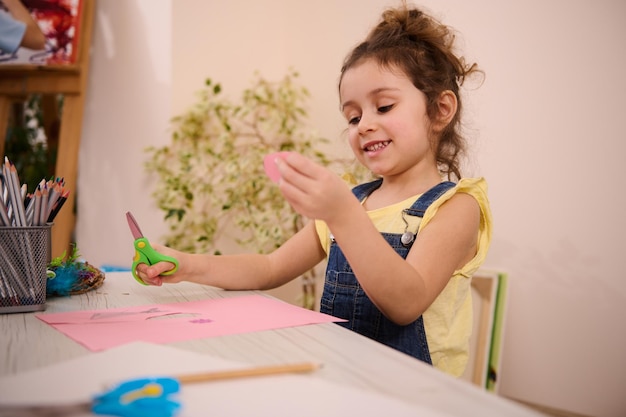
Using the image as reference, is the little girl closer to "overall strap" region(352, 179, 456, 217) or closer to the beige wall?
"overall strap" region(352, 179, 456, 217)

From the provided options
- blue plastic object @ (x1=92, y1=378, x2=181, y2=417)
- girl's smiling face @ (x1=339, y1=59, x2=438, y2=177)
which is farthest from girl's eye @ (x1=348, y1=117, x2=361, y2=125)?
blue plastic object @ (x1=92, y1=378, x2=181, y2=417)

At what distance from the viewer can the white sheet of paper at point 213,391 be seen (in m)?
0.36

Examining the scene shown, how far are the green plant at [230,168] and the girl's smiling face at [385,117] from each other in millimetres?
865

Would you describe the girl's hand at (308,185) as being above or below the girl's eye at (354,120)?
below

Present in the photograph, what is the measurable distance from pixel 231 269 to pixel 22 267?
31 cm

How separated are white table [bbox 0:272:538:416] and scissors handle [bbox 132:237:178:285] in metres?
0.15

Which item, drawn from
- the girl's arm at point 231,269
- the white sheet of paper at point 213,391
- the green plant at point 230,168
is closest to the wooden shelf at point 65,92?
the green plant at point 230,168

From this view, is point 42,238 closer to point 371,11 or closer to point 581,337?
point 581,337

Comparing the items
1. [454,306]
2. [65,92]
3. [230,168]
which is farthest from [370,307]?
[65,92]

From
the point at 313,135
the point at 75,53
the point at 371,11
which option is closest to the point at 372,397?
the point at 313,135

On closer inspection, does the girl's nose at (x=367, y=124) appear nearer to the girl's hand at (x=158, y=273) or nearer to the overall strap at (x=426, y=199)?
the overall strap at (x=426, y=199)

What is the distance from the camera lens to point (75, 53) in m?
1.97

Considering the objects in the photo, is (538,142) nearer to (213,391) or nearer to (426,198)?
(426,198)

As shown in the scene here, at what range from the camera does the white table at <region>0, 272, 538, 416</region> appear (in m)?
0.39
